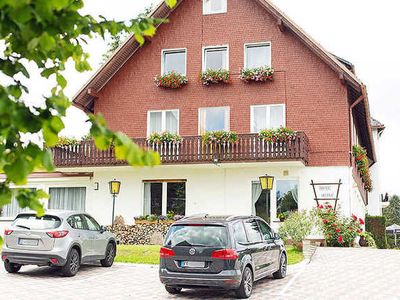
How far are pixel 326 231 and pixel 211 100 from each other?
320 inches

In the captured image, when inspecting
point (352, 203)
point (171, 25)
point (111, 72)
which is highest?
point (171, 25)

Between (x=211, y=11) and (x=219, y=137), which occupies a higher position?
(x=211, y=11)

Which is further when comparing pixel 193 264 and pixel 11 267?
pixel 11 267

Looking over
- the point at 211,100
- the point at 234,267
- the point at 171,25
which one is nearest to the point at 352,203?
the point at 211,100

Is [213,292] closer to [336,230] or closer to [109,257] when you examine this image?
[109,257]

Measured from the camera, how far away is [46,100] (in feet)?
10.8

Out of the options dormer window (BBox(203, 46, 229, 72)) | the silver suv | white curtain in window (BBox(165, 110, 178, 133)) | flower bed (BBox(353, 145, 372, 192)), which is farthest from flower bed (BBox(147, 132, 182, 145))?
the silver suv

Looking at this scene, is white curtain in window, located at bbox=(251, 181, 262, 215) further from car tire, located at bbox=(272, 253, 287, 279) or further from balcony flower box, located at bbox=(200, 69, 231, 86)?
car tire, located at bbox=(272, 253, 287, 279)

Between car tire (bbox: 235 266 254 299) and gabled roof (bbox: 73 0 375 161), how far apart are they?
14057 millimetres

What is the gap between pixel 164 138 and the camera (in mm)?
24375

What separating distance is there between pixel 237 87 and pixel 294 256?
10015 millimetres

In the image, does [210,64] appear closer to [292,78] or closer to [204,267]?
[292,78]

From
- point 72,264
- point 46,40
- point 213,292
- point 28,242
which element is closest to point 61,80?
point 46,40

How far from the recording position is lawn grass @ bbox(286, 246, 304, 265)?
16.1 m
